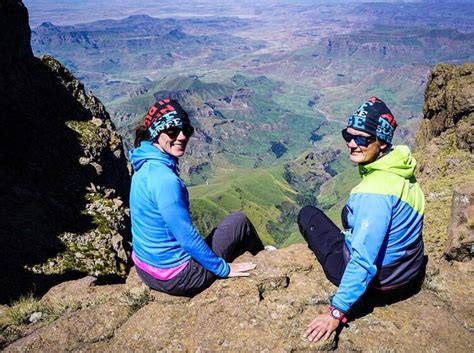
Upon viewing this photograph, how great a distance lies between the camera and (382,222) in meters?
8.82

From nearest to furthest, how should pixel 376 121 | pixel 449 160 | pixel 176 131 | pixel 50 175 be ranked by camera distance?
pixel 376 121, pixel 176 131, pixel 449 160, pixel 50 175

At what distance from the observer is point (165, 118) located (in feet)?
34.8

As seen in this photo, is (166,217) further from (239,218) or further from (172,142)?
(239,218)

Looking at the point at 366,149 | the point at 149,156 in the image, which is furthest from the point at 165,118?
the point at 366,149

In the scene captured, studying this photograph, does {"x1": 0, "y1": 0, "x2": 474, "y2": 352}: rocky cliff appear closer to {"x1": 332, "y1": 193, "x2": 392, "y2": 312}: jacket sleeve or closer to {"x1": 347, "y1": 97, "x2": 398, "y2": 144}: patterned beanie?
{"x1": 332, "y1": 193, "x2": 392, "y2": 312}: jacket sleeve

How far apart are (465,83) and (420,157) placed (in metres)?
10.2

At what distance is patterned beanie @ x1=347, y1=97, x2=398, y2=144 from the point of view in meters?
9.48

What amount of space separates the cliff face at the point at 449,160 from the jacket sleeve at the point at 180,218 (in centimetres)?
1070

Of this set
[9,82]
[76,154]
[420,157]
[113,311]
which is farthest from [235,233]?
[9,82]

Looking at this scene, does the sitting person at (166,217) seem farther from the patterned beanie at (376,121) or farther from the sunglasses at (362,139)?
the patterned beanie at (376,121)

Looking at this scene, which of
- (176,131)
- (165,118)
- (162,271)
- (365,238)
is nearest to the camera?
(365,238)

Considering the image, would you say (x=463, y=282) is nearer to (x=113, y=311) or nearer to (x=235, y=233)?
(x=235, y=233)

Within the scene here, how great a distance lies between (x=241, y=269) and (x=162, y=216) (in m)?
3.42

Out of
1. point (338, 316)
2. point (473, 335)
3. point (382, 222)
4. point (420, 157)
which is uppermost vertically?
point (382, 222)
